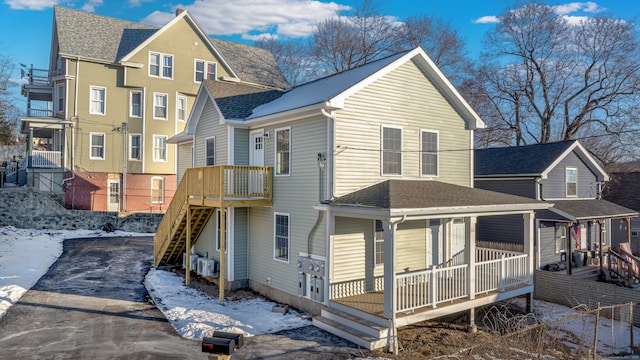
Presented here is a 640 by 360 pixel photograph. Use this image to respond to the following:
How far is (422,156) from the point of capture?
14.1 metres

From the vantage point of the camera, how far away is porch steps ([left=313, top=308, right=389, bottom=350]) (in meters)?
9.62

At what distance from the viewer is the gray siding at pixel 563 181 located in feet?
66.1

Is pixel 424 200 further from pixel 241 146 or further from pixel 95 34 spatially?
pixel 95 34

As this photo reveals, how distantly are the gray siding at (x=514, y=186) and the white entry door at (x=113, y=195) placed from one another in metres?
22.7

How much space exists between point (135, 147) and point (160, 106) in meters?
3.28

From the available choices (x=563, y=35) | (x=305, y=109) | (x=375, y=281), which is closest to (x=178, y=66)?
(x=305, y=109)

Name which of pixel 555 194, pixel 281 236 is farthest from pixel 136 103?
pixel 555 194

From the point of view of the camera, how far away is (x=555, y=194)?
20469 millimetres

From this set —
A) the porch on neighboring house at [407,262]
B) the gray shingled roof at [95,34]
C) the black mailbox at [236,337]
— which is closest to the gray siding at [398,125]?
the porch on neighboring house at [407,262]

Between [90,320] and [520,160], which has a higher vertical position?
[520,160]

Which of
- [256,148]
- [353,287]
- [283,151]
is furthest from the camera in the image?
[256,148]

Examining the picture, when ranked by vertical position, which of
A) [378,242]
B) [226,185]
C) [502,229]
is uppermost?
[226,185]

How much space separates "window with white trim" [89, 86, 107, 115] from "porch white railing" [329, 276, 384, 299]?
22658 millimetres

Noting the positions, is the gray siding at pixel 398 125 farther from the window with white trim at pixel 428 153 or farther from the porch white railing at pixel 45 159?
the porch white railing at pixel 45 159
